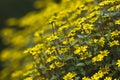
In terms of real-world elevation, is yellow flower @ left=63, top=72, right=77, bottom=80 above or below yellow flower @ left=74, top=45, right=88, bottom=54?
below

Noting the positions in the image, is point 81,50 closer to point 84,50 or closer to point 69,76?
point 84,50

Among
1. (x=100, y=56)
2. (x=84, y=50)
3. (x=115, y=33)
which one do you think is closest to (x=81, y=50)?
(x=84, y=50)

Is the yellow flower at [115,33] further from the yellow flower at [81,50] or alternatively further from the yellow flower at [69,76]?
the yellow flower at [69,76]

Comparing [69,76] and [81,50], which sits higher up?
[81,50]

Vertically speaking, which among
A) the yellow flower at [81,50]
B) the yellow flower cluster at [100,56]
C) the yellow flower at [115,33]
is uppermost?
the yellow flower at [115,33]

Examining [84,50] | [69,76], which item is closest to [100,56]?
[84,50]

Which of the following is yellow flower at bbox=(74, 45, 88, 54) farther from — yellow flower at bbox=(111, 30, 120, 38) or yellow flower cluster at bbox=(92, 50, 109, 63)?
yellow flower at bbox=(111, 30, 120, 38)

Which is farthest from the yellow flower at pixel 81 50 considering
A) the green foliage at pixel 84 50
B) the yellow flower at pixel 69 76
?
the yellow flower at pixel 69 76

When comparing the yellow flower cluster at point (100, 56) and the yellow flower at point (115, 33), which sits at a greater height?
the yellow flower at point (115, 33)

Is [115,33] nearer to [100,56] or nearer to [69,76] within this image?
[100,56]

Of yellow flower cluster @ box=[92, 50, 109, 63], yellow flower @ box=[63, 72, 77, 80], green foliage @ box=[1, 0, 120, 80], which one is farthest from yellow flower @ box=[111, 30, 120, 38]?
yellow flower @ box=[63, 72, 77, 80]

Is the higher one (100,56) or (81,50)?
(81,50)
